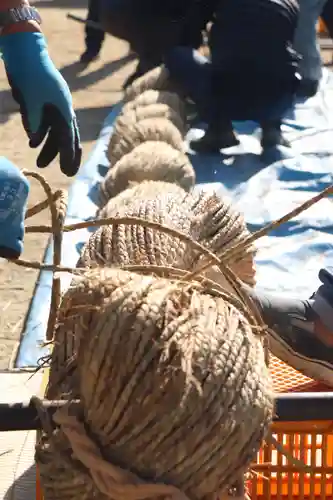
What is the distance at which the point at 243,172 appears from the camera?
316 centimetres

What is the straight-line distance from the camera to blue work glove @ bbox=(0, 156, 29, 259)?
1.16 meters

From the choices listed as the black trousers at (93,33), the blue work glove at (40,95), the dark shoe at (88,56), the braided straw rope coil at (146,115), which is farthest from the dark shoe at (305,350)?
the dark shoe at (88,56)

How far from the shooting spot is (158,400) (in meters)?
0.93

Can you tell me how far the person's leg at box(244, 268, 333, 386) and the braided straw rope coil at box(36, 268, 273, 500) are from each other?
72 cm

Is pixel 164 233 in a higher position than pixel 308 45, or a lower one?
higher

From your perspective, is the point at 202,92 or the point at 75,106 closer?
the point at 202,92

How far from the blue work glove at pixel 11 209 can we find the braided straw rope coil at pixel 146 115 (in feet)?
5.14

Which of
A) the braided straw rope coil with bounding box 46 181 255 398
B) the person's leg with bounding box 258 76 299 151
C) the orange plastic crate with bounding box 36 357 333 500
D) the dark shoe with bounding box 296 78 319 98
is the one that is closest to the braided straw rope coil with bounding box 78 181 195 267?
the braided straw rope coil with bounding box 46 181 255 398

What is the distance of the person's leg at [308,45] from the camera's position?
152 inches

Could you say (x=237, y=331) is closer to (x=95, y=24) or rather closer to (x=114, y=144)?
(x=114, y=144)

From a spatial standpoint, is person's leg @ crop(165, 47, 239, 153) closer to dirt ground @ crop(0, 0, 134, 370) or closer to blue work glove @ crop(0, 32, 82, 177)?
dirt ground @ crop(0, 0, 134, 370)

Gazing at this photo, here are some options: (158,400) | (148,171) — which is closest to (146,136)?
(148,171)

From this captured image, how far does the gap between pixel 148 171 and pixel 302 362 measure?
794 millimetres

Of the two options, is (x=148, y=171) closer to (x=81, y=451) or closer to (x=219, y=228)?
(x=219, y=228)
